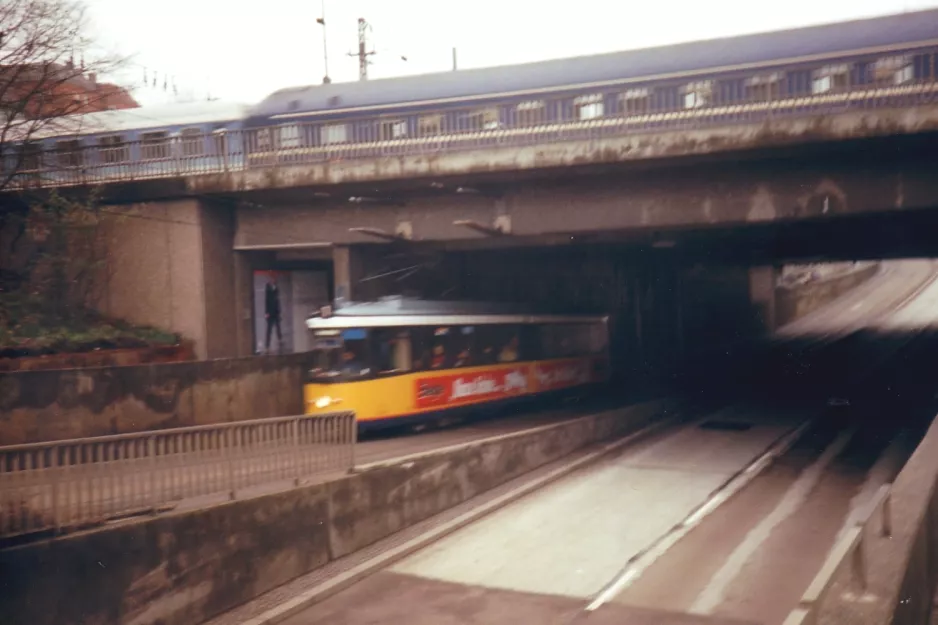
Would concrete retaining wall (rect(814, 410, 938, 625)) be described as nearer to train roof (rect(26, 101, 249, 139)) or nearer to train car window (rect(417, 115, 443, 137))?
train car window (rect(417, 115, 443, 137))

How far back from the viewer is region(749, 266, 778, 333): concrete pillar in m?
47.7

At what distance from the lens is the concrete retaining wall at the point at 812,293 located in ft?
170

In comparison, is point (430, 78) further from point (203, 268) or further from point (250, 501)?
point (250, 501)

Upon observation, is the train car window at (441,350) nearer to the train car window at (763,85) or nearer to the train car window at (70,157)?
the train car window at (763,85)

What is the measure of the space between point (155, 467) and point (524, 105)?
1818cm

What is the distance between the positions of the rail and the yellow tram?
4300 millimetres

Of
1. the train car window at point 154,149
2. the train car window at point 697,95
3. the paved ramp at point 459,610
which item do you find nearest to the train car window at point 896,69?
the train car window at point 697,95

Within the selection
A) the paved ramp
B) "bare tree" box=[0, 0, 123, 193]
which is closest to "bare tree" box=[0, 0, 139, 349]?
"bare tree" box=[0, 0, 123, 193]

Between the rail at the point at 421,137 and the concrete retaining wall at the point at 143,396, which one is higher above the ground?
the rail at the point at 421,137

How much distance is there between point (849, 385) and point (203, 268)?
22962 millimetres

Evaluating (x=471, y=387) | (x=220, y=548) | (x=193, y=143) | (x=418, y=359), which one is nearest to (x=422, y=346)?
(x=418, y=359)

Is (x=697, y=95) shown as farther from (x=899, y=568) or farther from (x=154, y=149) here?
(x=899, y=568)

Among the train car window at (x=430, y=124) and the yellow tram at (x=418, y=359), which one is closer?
the yellow tram at (x=418, y=359)

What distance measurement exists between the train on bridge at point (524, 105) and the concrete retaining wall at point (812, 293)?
28434mm
